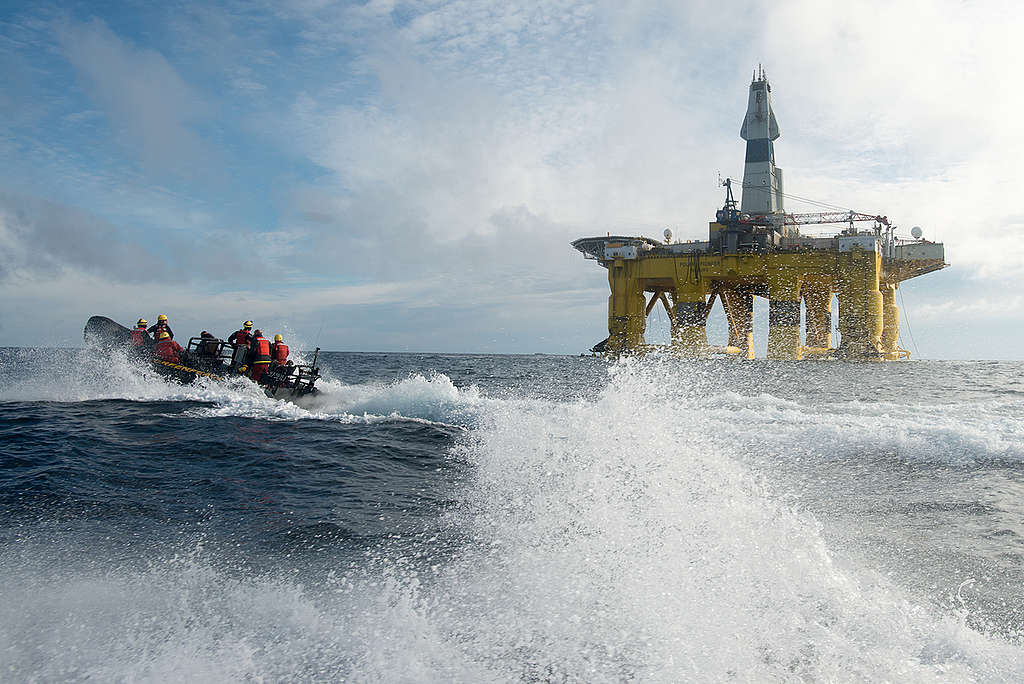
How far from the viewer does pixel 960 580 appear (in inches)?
197

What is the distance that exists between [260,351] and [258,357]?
0.60 feet

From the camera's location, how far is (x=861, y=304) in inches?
1565

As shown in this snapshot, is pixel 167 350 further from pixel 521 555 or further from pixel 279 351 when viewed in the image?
pixel 521 555

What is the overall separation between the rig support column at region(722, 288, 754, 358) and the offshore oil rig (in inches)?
3.7

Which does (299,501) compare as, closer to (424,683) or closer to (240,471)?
(240,471)

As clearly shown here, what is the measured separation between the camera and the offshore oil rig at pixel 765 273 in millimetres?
39531

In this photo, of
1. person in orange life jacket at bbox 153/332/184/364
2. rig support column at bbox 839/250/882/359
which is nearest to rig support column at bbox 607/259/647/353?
rig support column at bbox 839/250/882/359

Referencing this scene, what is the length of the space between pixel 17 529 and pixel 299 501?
264 cm

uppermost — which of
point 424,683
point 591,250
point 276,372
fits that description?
point 591,250

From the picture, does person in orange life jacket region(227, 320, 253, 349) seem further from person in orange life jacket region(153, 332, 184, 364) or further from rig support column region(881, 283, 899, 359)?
rig support column region(881, 283, 899, 359)

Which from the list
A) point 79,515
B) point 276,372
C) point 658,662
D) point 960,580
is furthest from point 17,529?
point 276,372

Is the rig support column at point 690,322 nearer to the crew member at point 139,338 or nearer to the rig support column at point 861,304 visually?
the rig support column at point 861,304

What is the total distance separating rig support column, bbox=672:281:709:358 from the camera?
4141 centimetres

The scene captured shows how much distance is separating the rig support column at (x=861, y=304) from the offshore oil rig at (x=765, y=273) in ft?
0.20
